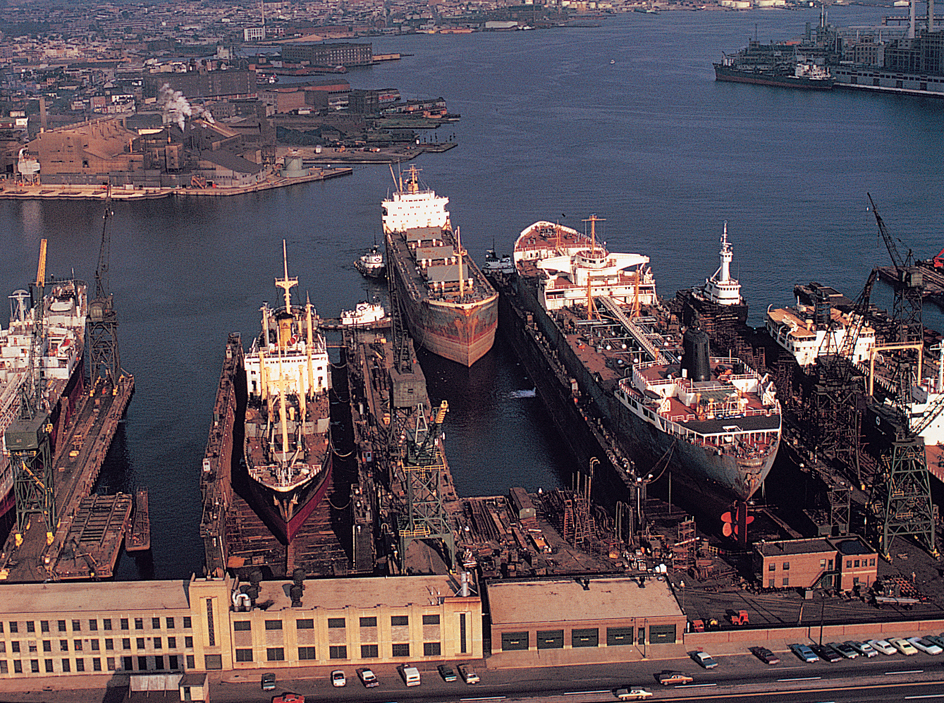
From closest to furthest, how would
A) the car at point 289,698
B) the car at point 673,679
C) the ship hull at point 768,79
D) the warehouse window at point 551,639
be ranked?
the car at point 289,698
the car at point 673,679
the warehouse window at point 551,639
the ship hull at point 768,79

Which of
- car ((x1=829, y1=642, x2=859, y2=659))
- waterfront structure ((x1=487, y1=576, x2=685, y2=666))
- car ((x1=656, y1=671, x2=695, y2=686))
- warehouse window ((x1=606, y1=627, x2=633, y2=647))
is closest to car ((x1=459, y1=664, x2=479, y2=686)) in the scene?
waterfront structure ((x1=487, y1=576, x2=685, y2=666))

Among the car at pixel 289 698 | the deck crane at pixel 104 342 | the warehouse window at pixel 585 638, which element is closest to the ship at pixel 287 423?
the deck crane at pixel 104 342

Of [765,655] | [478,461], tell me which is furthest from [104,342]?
[765,655]

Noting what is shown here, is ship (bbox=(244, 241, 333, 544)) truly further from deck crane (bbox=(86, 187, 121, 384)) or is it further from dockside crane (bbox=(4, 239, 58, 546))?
deck crane (bbox=(86, 187, 121, 384))

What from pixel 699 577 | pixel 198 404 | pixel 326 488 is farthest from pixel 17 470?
pixel 699 577

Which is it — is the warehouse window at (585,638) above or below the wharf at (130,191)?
below

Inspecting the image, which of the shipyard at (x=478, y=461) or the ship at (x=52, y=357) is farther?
the ship at (x=52, y=357)

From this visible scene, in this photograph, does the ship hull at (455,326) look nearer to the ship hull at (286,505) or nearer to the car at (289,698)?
the ship hull at (286,505)
